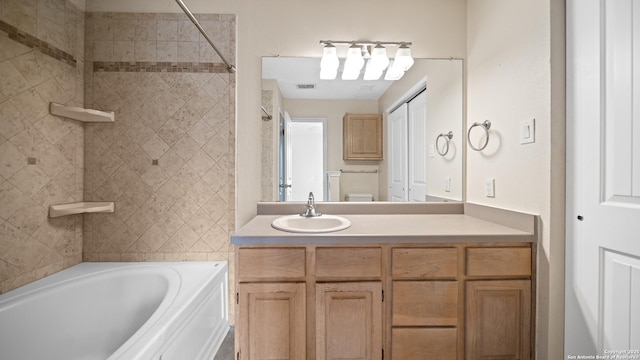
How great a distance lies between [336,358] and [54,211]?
187 centimetres

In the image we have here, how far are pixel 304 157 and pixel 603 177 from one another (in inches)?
58.2

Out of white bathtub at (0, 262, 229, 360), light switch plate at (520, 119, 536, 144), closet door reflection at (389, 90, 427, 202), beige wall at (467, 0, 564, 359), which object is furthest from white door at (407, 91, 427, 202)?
white bathtub at (0, 262, 229, 360)

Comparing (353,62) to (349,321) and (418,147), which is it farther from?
(349,321)

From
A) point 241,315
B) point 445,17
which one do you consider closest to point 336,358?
point 241,315

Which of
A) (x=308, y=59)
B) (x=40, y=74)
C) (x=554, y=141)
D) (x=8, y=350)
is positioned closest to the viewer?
(x=554, y=141)

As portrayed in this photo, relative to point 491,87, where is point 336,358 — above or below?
below

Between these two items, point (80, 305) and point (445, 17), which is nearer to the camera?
point (80, 305)

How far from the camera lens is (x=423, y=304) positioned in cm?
121

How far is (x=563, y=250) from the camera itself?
1168mm

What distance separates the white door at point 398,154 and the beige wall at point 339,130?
4.3 inches

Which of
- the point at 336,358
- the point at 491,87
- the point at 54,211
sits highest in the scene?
the point at 491,87

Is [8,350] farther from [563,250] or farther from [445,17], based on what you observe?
[445,17]

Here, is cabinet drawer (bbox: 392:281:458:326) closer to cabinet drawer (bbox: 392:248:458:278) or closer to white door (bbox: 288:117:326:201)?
cabinet drawer (bbox: 392:248:458:278)

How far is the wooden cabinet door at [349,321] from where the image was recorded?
121 cm
